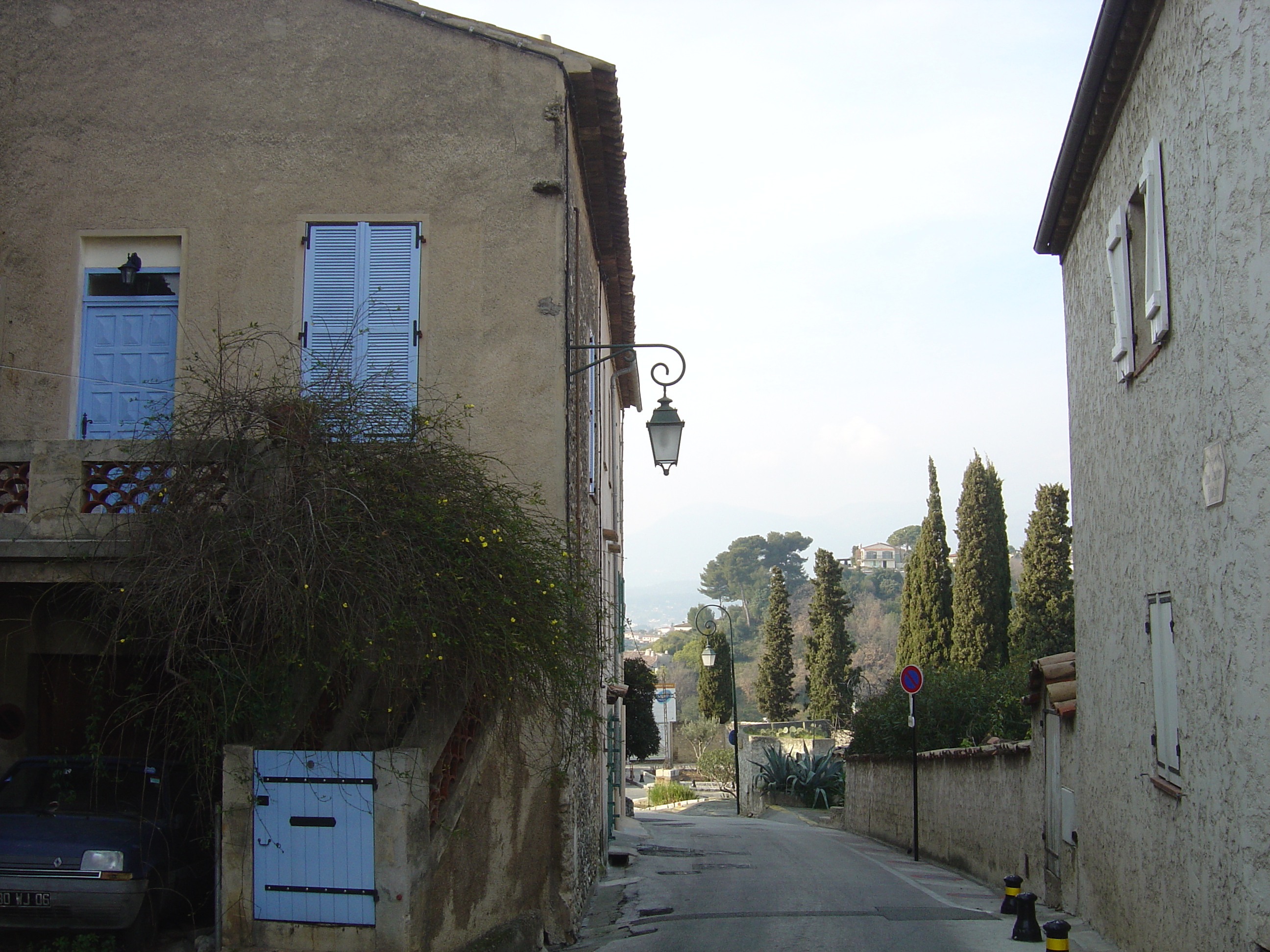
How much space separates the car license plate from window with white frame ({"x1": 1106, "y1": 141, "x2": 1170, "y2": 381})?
26.0 ft

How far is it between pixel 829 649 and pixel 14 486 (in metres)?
39.7

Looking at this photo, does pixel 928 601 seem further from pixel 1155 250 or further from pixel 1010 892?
pixel 1155 250

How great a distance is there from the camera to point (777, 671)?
49.0 meters

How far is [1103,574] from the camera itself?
9.20 metres

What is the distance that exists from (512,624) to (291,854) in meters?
2.04

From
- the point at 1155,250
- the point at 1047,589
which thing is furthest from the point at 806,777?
the point at 1155,250

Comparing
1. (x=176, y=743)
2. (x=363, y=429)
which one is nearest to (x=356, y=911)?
(x=176, y=743)

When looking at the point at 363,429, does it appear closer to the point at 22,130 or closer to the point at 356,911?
the point at 356,911

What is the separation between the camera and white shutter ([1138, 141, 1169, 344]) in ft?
22.7

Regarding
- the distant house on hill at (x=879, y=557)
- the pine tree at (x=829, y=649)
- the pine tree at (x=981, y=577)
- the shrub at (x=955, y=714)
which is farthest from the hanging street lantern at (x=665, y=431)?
the distant house on hill at (x=879, y=557)

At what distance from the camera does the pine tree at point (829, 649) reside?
147ft

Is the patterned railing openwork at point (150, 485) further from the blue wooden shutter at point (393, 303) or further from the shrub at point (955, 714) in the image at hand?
the shrub at point (955, 714)

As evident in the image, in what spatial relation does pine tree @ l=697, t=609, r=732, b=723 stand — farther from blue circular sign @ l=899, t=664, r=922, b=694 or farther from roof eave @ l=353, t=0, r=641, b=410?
roof eave @ l=353, t=0, r=641, b=410

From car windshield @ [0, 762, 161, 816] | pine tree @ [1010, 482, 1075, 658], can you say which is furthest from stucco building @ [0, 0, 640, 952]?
pine tree @ [1010, 482, 1075, 658]
